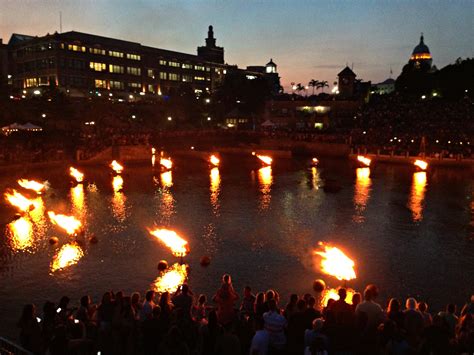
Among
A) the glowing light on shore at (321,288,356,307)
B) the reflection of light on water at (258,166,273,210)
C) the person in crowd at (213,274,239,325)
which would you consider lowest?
the glowing light on shore at (321,288,356,307)

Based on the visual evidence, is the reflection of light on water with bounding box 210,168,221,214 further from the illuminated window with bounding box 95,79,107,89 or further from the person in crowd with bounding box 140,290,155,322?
the illuminated window with bounding box 95,79,107,89

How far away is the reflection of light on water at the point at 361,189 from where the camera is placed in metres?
29.4

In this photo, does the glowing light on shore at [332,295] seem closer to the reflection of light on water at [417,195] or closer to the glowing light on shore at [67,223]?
the reflection of light on water at [417,195]

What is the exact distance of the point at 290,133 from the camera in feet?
248

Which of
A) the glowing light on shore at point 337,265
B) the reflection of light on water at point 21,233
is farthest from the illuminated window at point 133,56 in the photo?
the glowing light on shore at point 337,265

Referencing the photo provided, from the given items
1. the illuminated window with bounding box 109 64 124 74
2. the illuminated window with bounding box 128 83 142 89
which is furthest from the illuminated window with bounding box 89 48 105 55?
the illuminated window with bounding box 128 83 142 89

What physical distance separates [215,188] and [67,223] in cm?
1532

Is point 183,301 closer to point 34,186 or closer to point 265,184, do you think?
point 34,186

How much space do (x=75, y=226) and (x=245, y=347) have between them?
1494 cm

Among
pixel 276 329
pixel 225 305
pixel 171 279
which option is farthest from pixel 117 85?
pixel 276 329

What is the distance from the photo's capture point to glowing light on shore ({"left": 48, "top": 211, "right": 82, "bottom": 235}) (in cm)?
2161

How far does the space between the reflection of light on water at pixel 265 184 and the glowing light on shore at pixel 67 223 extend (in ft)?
38.7

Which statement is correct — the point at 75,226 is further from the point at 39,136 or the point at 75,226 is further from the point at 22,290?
the point at 39,136

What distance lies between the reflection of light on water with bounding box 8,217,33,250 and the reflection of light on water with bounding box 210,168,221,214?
416 inches
